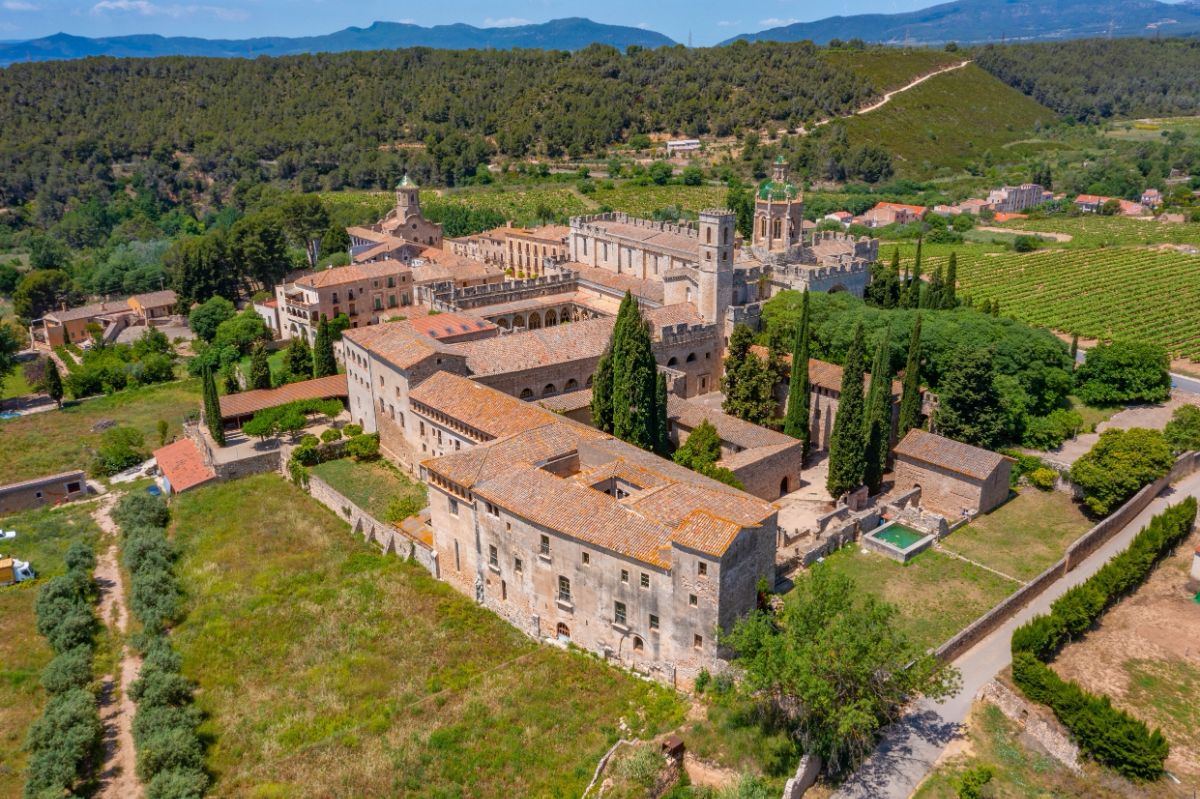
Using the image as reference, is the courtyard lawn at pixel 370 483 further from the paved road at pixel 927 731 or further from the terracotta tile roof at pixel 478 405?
the paved road at pixel 927 731

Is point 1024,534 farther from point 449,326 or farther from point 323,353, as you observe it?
point 323,353

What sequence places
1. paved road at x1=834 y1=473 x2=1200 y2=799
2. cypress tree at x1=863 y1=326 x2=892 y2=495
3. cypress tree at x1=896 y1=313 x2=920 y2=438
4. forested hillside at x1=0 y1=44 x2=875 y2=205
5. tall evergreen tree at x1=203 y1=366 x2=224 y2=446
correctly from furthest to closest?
1. forested hillside at x1=0 y1=44 x2=875 y2=205
2. tall evergreen tree at x1=203 y1=366 x2=224 y2=446
3. cypress tree at x1=896 y1=313 x2=920 y2=438
4. cypress tree at x1=863 y1=326 x2=892 y2=495
5. paved road at x1=834 y1=473 x2=1200 y2=799

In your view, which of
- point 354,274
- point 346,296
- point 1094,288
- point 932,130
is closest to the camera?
point 346,296

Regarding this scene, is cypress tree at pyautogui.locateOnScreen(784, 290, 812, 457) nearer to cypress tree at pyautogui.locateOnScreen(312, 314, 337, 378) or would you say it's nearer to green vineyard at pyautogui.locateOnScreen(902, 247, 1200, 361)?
cypress tree at pyautogui.locateOnScreen(312, 314, 337, 378)

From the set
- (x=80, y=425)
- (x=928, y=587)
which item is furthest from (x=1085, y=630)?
(x=80, y=425)

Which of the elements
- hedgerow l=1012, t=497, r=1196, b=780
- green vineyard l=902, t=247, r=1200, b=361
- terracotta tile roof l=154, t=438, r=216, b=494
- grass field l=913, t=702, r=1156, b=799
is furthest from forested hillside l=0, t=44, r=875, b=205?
grass field l=913, t=702, r=1156, b=799

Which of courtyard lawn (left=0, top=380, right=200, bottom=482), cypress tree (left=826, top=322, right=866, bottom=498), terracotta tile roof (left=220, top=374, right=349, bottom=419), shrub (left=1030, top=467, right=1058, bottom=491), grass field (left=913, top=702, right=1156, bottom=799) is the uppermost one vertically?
cypress tree (left=826, top=322, right=866, bottom=498)
